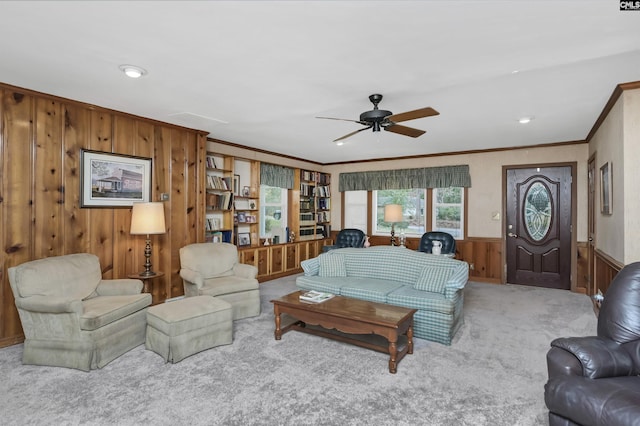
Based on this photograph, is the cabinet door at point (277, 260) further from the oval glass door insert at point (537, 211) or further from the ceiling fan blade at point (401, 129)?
the oval glass door insert at point (537, 211)

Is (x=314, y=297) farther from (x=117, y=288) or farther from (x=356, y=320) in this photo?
(x=117, y=288)

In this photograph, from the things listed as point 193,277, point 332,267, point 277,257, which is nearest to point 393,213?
point 332,267

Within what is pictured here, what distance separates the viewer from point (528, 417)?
210cm

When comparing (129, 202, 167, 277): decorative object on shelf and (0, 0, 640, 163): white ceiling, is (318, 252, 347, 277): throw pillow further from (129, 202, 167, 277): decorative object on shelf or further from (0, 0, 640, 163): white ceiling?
(129, 202, 167, 277): decorative object on shelf

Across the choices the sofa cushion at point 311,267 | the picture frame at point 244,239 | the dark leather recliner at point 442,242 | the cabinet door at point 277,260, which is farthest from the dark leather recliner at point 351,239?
the sofa cushion at point 311,267

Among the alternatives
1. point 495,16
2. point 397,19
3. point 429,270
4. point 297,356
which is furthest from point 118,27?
point 429,270

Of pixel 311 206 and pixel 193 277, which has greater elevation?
pixel 311 206

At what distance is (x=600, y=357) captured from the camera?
180cm

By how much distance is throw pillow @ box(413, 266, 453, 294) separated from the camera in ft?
11.6

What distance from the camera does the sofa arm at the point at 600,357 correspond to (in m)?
1.78

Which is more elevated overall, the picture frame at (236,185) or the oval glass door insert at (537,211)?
the picture frame at (236,185)

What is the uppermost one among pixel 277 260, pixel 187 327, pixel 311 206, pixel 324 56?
pixel 324 56

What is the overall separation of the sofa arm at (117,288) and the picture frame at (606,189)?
16.0 feet

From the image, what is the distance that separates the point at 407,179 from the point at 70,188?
17.9 feet
